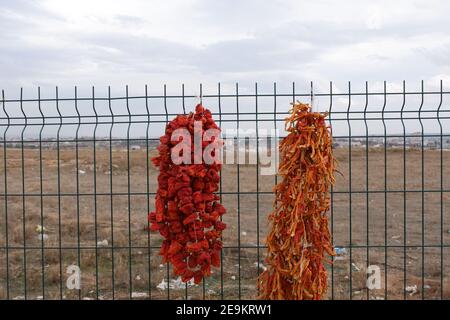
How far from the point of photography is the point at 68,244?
1146cm

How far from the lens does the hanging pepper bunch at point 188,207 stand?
462 centimetres

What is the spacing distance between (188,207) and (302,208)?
3.29 ft

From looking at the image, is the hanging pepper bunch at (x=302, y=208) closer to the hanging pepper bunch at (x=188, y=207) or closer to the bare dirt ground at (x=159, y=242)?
the hanging pepper bunch at (x=188, y=207)

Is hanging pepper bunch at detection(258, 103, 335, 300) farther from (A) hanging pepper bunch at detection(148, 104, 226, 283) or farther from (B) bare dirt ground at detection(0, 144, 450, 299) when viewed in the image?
(B) bare dirt ground at detection(0, 144, 450, 299)

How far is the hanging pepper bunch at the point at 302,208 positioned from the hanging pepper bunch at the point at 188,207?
58cm

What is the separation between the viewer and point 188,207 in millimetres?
4582

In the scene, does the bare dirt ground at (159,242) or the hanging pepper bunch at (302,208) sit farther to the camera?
the bare dirt ground at (159,242)

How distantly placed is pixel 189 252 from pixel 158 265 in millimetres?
5053

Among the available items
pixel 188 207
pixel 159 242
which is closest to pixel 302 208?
pixel 188 207

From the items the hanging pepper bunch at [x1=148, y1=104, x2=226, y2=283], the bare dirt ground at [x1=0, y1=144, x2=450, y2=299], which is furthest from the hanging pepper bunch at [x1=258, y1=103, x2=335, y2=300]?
the bare dirt ground at [x1=0, y1=144, x2=450, y2=299]

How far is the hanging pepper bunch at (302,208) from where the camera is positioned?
4.59 m

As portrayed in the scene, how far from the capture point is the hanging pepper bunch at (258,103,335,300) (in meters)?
4.59

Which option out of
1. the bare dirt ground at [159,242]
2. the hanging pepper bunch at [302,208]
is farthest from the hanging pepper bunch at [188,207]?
the bare dirt ground at [159,242]

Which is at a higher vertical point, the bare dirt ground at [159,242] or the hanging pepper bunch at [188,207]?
the hanging pepper bunch at [188,207]
